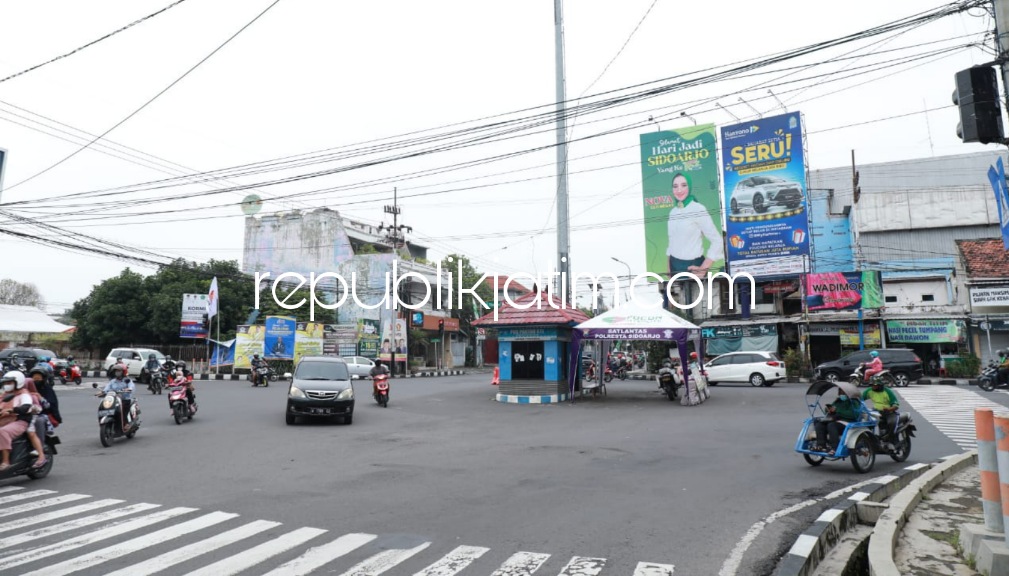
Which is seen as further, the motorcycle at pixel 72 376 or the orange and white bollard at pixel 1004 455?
the motorcycle at pixel 72 376

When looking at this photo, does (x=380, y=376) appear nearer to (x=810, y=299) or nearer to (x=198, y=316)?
(x=198, y=316)

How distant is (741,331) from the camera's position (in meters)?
34.4

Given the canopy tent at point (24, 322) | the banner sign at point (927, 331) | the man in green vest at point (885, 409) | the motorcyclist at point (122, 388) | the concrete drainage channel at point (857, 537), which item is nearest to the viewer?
the concrete drainage channel at point (857, 537)

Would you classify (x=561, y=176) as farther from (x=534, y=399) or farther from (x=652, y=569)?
(x=652, y=569)

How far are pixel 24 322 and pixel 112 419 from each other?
29738 millimetres

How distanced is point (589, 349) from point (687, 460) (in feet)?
91.0

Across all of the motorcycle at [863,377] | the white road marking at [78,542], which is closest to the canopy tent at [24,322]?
the white road marking at [78,542]

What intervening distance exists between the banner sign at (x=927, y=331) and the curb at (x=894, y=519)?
25.5 meters

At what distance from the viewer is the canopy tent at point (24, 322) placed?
107 feet

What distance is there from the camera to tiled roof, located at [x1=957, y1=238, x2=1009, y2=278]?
1132 inches

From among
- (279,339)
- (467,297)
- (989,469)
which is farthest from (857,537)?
(467,297)

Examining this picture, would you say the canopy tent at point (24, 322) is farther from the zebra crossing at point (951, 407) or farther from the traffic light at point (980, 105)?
the traffic light at point (980, 105)

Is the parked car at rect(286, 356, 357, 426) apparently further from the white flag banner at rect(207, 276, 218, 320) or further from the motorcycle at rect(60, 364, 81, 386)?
the white flag banner at rect(207, 276, 218, 320)

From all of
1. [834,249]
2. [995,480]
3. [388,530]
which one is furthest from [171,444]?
[834,249]
